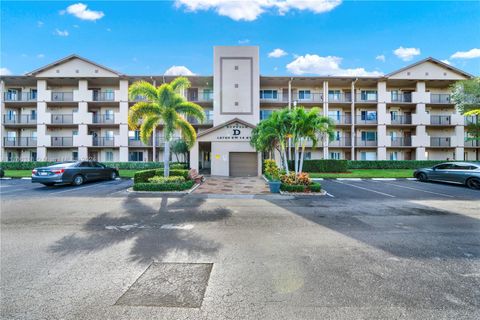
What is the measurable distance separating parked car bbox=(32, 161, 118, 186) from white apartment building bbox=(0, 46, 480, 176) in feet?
31.1

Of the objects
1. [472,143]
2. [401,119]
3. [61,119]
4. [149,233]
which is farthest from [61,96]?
[472,143]

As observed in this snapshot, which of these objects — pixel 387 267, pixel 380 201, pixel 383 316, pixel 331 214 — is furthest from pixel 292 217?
pixel 380 201

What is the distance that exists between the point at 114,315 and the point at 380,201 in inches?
401

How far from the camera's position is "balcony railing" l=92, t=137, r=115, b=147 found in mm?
24252

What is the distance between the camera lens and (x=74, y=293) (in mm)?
2959

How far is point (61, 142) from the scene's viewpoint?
79.7ft

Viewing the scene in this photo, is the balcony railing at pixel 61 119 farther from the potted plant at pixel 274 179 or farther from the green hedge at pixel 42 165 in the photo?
the potted plant at pixel 274 179

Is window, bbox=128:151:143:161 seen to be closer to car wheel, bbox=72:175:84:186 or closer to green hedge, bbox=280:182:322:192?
car wheel, bbox=72:175:84:186

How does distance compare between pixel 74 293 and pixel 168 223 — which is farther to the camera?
pixel 168 223

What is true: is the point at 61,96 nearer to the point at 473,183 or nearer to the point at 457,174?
the point at 457,174

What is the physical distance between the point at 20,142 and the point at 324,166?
35.5 m

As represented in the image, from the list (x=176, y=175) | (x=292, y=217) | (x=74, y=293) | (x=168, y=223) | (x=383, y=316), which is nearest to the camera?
(x=383, y=316)

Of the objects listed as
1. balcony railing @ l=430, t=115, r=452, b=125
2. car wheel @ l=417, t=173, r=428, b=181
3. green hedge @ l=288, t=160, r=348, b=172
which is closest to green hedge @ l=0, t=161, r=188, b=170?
green hedge @ l=288, t=160, r=348, b=172

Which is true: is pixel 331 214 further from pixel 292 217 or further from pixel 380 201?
pixel 380 201
